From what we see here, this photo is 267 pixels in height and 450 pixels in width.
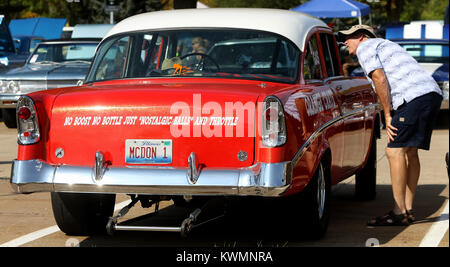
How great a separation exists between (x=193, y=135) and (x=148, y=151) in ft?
1.05

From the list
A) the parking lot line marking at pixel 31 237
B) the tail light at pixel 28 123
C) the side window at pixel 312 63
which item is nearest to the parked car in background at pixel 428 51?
the side window at pixel 312 63

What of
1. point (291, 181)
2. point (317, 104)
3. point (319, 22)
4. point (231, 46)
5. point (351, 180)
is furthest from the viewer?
point (351, 180)

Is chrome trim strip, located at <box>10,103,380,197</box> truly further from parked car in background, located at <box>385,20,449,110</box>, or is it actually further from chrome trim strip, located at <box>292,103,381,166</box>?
parked car in background, located at <box>385,20,449,110</box>

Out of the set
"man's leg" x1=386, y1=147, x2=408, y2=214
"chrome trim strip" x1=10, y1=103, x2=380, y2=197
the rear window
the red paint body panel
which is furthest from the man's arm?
the rear window

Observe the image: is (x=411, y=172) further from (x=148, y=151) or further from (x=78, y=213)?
(x=78, y=213)

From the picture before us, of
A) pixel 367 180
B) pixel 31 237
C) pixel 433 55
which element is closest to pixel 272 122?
pixel 31 237

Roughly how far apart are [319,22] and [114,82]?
2.17m

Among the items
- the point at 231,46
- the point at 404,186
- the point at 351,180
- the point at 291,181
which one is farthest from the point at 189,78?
the point at 351,180

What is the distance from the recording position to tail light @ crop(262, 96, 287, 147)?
6.05 metres

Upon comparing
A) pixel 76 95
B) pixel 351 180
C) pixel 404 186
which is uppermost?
pixel 76 95

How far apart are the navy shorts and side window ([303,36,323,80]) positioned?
0.74 m

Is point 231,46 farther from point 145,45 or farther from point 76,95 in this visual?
point 76,95

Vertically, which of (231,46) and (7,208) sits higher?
(231,46)

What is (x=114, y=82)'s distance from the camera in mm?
7293
